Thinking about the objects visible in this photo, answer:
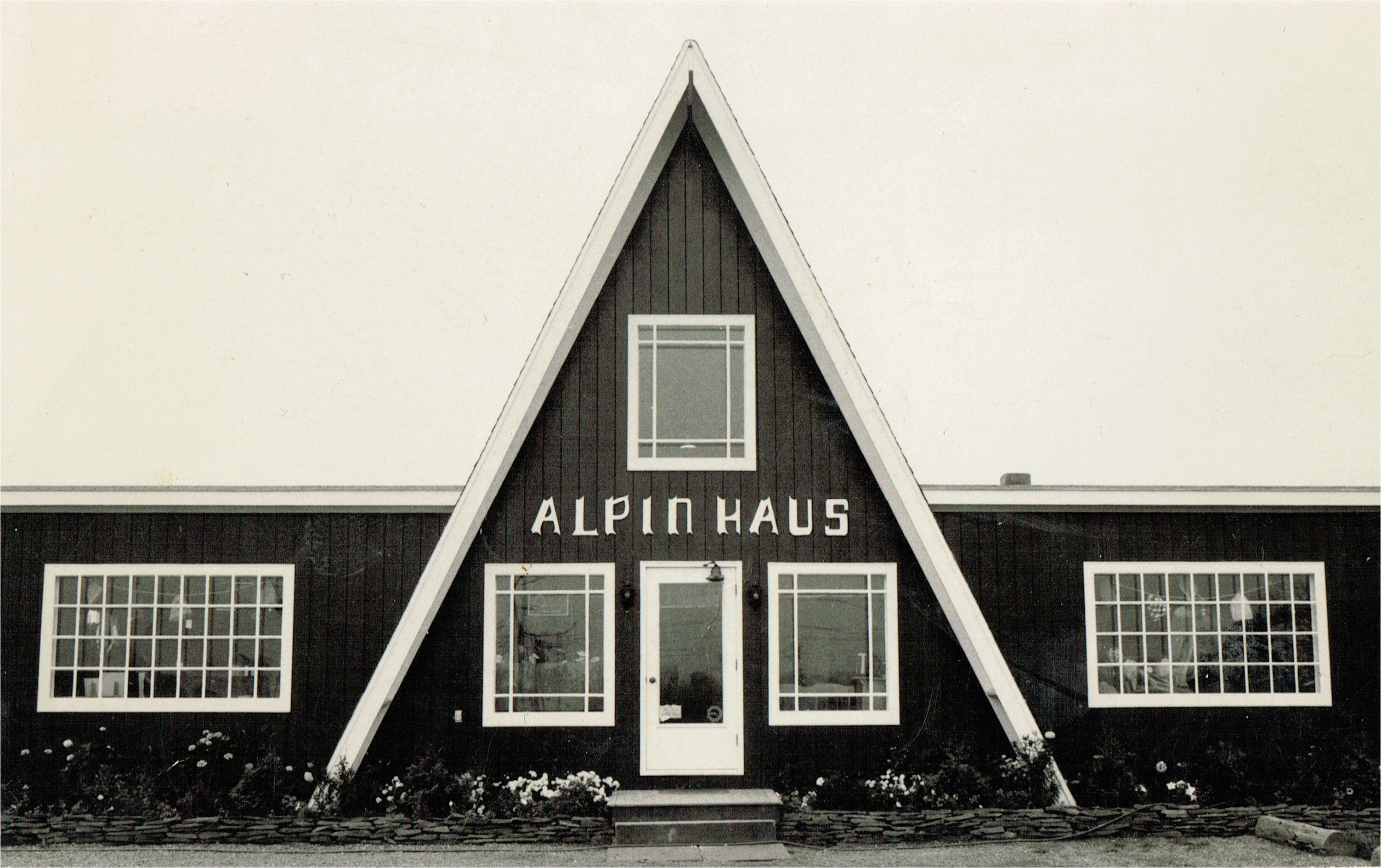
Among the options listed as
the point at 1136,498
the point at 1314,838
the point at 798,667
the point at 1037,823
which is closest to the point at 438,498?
the point at 798,667

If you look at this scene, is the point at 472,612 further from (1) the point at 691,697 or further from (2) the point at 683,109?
(2) the point at 683,109

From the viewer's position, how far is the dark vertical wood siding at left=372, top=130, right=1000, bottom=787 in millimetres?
11188

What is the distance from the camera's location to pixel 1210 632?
11.8 meters

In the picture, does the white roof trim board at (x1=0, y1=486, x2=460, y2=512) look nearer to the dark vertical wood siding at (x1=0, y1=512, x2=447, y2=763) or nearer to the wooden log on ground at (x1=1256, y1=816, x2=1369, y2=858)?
the dark vertical wood siding at (x1=0, y1=512, x2=447, y2=763)

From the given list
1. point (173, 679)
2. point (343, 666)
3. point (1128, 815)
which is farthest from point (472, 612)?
point (1128, 815)

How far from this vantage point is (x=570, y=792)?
1072 centimetres

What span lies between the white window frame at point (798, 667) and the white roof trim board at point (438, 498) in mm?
1013

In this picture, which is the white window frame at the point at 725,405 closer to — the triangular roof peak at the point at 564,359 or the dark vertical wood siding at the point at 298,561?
the triangular roof peak at the point at 564,359

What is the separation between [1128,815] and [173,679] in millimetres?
9243

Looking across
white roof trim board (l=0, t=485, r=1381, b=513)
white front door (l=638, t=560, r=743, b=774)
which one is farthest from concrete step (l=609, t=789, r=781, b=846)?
white roof trim board (l=0, t=485, r=1381, b=513)

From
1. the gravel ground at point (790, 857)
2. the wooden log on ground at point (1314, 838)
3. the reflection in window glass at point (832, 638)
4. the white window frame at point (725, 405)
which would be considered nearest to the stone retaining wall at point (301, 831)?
the gravel ground at point (790, 857)

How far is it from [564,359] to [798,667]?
3810mm

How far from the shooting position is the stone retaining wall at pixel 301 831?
990 centimetres

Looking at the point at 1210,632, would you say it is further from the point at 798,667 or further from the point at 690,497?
the point at 690,497
